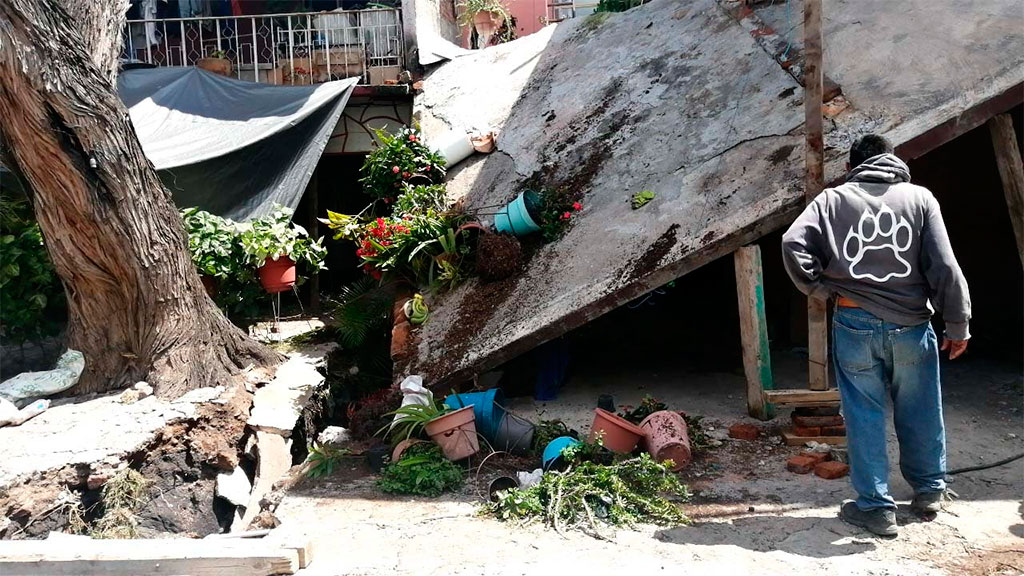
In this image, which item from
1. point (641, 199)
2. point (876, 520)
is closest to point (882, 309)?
point (876, 520)

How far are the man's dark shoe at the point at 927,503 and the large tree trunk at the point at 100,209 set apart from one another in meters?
4.78

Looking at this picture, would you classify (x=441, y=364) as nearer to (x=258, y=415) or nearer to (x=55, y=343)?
(x=258, y=415)

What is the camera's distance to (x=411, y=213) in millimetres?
7305

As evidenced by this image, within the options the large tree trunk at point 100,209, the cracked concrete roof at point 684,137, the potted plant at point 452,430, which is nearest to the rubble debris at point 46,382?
the large tree trunk at point 100,209

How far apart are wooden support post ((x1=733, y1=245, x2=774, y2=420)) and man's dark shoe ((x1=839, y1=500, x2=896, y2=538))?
1767 millimetres

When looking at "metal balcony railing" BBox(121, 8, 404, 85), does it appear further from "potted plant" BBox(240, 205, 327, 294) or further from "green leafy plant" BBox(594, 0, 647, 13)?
"potted plant" BBox(240, 205, 327, 294)

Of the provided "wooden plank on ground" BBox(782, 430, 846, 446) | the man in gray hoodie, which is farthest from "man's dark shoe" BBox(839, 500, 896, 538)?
"wooden plank on ground" BBox(782, 430, 846, 446)

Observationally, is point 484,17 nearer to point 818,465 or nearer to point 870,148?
point 870,148

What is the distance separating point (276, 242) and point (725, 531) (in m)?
4.92

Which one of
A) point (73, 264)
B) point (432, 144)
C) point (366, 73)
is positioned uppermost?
point (366, 73)

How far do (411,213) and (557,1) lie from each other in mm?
8580

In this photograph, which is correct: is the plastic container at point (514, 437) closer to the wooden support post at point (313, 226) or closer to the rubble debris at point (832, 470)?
the rubble debris at point (832, 470)

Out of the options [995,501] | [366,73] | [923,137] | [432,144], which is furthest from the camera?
[366,73]

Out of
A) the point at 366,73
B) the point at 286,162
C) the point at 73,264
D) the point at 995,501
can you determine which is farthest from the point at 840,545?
the point at 366,73
